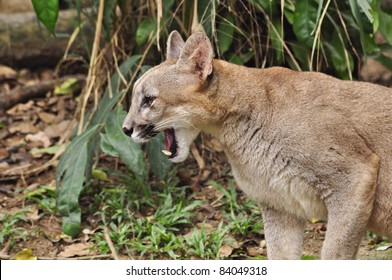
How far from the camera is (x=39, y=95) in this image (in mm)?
10750

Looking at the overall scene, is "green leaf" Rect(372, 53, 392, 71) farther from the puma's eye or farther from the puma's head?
the puma's eye

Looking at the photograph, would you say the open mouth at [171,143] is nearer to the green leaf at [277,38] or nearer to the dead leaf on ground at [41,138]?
the green leaf at [277,38]

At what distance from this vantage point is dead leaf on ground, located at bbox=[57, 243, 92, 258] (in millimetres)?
7633

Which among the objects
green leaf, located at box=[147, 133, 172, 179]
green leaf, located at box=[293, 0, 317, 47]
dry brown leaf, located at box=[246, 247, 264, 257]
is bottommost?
dry brown leaf, located at box=[246, 247, 264, 257]

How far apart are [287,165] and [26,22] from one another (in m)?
5.66

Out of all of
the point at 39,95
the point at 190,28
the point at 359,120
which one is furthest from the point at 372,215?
the point at 39,95

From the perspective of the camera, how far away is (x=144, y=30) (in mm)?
8531

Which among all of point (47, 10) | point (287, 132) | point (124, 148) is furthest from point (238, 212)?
point (47, 10)

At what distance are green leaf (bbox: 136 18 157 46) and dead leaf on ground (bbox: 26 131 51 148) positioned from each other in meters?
1.94

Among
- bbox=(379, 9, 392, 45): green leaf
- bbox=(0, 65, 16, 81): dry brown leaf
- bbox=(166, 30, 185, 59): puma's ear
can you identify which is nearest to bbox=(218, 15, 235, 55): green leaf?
bbox=(379, 9, 392, 45): green leaf

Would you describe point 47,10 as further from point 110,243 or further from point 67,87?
point 67,87

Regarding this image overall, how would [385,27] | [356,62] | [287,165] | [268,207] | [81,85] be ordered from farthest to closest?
[81,85] → [356,62] → [385,27] → [268,207] → [287,165]

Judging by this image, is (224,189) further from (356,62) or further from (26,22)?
(26,22)

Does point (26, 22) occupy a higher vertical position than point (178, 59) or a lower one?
lower
